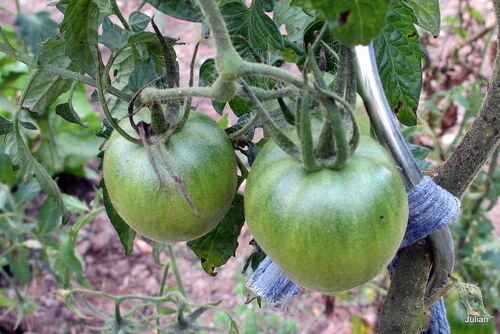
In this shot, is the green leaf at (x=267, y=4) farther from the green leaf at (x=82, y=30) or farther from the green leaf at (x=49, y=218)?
the green leaf at (x=49, y=218)

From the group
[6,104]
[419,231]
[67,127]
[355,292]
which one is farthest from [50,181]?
[67,127]

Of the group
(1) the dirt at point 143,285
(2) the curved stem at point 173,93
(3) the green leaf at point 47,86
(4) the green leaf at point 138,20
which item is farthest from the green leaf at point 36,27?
(2) the curved stem at point 173,93

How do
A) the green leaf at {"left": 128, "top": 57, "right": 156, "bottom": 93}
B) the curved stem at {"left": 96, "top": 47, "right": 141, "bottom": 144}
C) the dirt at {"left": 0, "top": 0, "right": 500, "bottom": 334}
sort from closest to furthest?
the curved stem at {"left": 96, "top": 47, "right": 141, "bottom": 144}
the green leaf at {"left": 128, "top": 57, "right": 156, "bottom": 93}
the dirt at {"left": 0, "top": 0, "right": 500, "bottom": 334}

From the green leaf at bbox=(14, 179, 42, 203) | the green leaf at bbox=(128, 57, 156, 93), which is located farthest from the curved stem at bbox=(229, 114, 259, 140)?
the green leaf at bbox=(14, 179, 42, 203)

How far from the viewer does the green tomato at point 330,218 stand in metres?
0.51

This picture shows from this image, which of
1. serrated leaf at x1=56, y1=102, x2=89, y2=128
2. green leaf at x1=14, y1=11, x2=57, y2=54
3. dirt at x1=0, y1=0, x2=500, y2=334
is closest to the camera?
serrated leaf at x1=56, y1=102, x2=89, y2=128

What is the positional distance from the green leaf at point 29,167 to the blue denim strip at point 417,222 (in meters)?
0.27

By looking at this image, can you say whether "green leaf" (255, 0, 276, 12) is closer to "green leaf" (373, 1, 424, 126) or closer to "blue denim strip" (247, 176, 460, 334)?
"green leaf" (373, 1, 424, 126)

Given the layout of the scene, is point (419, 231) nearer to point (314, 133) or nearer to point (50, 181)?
point (314, 133)

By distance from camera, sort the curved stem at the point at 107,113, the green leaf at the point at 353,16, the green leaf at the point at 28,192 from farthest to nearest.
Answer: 1. the green leaf at the point at 28,192
2. the curved stem at the point at 107,113
3. the green leaf at the point at 353,16

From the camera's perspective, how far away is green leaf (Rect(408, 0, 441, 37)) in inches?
32.4

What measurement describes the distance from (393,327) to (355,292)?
1677 millimetres

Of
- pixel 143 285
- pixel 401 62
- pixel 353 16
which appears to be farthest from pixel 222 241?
pixel 143 285

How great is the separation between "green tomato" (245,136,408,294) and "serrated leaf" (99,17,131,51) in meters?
0.28
